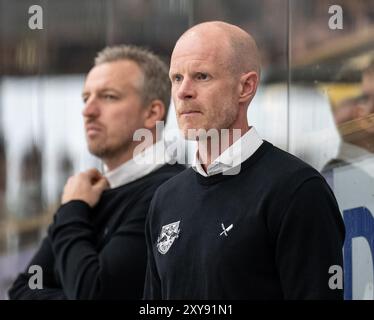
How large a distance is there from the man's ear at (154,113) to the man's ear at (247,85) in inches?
19.9

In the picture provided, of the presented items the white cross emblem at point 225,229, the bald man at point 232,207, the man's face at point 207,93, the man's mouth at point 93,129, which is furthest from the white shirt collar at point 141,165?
the white cross emblem at point 225,229

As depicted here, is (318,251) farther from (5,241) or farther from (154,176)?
(5,241)

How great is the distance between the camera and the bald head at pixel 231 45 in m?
1.61

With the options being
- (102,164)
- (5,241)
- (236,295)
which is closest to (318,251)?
(236,295)

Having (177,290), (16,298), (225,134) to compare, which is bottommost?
(16,298)

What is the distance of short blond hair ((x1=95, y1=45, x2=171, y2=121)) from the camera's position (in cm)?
212

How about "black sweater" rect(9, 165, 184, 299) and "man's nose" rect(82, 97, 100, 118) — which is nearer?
"black sweater" rect(9, 165, 184, 299)

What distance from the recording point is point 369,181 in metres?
1.78

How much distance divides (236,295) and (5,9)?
127cm

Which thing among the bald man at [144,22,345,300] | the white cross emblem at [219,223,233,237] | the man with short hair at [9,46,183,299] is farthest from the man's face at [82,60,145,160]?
the white cross emblem at [219,223,233,237]

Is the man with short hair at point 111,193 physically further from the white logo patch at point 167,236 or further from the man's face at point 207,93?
the man's face at point 207,93

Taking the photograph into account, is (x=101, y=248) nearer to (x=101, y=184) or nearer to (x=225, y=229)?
(x=101, y=184)

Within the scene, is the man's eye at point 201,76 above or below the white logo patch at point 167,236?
above

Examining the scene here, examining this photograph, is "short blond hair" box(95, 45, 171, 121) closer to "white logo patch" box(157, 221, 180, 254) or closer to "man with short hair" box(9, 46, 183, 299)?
"man with short hair" box(9, 46, 183, 299)
